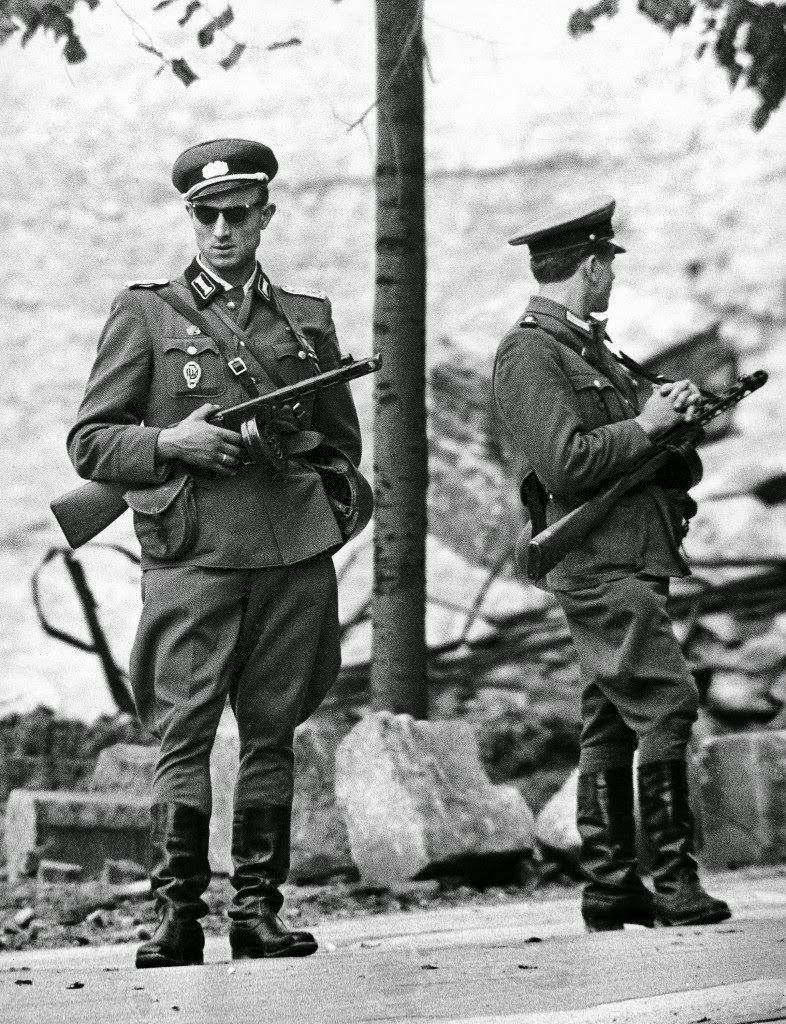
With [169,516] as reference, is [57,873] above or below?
below

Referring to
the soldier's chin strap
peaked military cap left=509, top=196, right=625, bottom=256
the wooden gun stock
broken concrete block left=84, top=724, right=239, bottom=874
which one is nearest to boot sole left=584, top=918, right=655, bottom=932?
the soldier's chin strap

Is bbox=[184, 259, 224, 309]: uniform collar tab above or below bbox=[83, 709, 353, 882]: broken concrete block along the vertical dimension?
above

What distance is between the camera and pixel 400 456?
785cm

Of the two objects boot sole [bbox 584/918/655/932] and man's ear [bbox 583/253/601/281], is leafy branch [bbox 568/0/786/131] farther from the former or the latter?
boot sole [bbox 584/918/655/932]

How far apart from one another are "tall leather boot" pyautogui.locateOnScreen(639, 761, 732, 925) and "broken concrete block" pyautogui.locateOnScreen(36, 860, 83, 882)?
291cm

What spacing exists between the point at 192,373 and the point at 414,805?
2.51 m

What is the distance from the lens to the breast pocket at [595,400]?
5273 mm

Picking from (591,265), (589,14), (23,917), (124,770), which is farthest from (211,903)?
(589,14)

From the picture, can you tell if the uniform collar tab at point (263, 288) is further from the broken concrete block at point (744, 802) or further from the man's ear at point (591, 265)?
the broken concrete block at point (744, 802)

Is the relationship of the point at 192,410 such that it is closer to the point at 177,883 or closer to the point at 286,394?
the point at 286,394

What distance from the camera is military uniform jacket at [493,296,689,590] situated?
5141 millimetres

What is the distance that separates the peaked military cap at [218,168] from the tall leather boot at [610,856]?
170cm

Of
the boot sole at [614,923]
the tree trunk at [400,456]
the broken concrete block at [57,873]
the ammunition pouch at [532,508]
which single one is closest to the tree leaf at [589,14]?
the tree trunk at [400,456]

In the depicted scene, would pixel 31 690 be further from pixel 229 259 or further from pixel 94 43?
pixel 229 259
